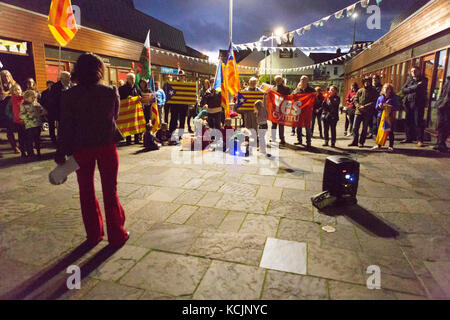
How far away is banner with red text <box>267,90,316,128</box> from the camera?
8.36 metres

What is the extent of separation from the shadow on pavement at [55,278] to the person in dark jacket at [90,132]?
24cm

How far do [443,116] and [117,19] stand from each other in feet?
69.7

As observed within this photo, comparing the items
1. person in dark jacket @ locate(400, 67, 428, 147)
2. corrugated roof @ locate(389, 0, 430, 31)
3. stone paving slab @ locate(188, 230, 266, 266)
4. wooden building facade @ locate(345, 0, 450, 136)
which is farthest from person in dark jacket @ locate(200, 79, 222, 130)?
corrugated roof @ locate(389, 0, 430, 31)

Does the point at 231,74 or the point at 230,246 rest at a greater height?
the point at 231,74

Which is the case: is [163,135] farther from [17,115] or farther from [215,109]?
[17,115]

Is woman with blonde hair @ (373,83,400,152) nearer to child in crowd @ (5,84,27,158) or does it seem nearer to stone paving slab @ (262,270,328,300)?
stone paving slab @ (262,270,328,300)

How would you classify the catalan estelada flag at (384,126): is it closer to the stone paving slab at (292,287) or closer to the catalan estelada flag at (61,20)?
the stone paving slab at (292,287)

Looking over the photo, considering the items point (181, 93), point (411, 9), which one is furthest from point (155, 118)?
point (411, 9)

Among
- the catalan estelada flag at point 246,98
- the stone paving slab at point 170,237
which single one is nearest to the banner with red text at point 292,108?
the catalan estelada flag at point 246,98

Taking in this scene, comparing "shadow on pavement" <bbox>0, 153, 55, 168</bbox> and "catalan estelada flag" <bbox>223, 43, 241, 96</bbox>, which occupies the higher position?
"catalan estelada flag" <bbox>223, 43, 241, 96</bbox>

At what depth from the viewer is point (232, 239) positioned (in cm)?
333

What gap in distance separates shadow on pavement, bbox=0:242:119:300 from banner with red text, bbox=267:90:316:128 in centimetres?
661

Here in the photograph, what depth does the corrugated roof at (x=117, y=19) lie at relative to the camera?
17.3 m

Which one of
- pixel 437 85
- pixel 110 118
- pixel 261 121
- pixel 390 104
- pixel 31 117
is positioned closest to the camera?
pixel 110 118
